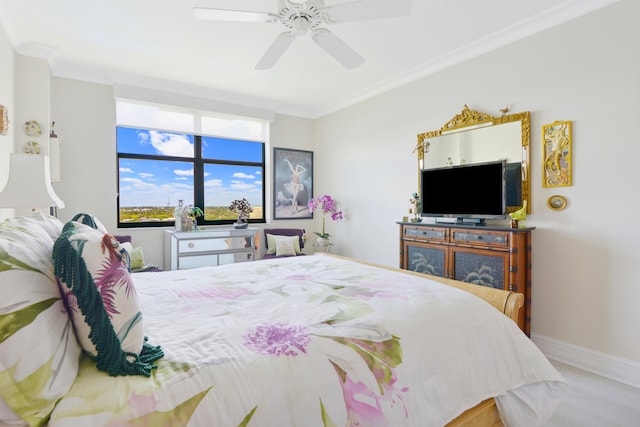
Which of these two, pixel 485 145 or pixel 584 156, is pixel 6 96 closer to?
pixel 485 145

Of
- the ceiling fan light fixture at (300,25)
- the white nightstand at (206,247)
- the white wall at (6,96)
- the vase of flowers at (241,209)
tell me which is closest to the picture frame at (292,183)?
the vase of flowers at (241,209)

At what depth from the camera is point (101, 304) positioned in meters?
0.87

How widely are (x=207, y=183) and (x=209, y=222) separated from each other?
561 millimetres

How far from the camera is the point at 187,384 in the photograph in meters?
0.86

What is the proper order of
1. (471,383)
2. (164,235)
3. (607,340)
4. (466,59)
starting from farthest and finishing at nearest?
(164,235), (466,59), (607,340), (471,383)

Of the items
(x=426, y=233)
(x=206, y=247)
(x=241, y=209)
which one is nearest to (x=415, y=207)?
(x=426, y=233)

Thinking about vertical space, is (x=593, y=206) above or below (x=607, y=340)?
above

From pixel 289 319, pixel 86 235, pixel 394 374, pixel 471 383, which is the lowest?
pixel 471 383

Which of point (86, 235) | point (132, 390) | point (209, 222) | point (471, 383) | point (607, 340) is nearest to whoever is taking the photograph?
point (132, 390)

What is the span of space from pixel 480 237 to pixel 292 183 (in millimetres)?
3121

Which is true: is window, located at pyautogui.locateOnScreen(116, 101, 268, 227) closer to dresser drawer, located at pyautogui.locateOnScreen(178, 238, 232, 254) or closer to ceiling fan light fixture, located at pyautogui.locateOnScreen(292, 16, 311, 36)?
dresser drawer, located at pyautogui.locateOnScreen(178, 238, 232, 254)

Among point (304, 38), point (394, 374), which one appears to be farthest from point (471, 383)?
point (304, 38)

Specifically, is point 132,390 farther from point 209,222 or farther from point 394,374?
point 209,222

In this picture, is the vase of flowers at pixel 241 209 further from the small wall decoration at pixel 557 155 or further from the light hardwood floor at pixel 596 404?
the light hardwood floor at pixel 596 404
